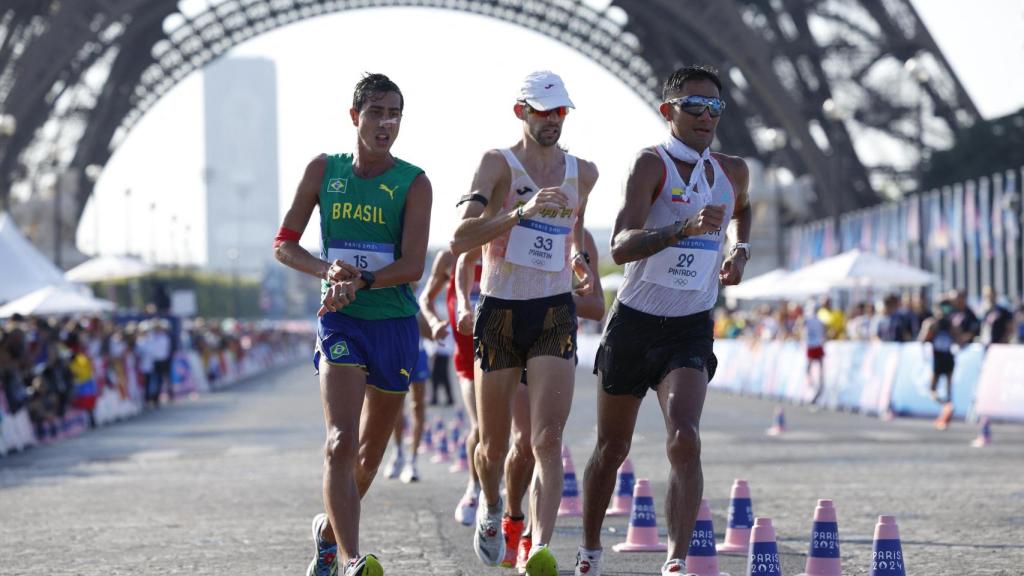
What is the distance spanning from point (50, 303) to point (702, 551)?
20.9 m

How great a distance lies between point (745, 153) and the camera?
5997 centimetres

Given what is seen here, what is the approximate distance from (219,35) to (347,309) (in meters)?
55.8

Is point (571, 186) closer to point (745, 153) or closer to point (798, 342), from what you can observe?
point (798, 342)

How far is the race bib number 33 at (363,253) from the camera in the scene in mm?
7090

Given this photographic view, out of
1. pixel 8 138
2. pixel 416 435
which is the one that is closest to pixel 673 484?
pixel 416 435

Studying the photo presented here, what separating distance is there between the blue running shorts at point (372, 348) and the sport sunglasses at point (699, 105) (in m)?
1.27

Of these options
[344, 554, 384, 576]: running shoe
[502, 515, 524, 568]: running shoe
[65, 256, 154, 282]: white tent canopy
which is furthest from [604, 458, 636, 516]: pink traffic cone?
[65, 256, 154, 282]: white tent canopy

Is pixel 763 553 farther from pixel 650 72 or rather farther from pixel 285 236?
pixel 650 72

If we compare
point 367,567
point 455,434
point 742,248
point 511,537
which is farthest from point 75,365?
point 367,567

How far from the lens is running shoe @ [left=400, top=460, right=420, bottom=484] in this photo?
13273mm

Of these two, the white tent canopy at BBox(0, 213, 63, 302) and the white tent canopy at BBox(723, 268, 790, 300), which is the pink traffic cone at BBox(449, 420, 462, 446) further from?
the white tent canopy at BBox(723, 268, 790, 300)

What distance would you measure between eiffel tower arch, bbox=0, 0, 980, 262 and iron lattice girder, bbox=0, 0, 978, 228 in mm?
49

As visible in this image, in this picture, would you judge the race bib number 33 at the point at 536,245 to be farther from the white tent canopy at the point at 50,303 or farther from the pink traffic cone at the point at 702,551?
the white tent canopy at the point at 50,303

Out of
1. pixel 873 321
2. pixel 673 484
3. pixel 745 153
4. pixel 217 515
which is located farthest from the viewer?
pixel 745 153
